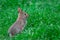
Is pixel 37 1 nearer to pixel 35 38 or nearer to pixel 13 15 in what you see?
pixel 13 15

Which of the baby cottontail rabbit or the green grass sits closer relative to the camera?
the green grass

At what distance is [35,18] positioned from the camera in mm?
9234

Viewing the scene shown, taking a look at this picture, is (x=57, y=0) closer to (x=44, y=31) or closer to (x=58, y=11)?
(x=58, y=11)

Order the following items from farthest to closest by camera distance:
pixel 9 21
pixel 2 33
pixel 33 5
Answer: pixel 33 5 < pixel 9 21 < pixel 2 33

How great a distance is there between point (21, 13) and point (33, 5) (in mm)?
1563

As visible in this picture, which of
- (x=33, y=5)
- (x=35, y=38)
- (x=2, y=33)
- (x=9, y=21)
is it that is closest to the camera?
(x=35, y=38)

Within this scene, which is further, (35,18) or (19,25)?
(35,18)

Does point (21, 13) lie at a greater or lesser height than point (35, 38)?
greater

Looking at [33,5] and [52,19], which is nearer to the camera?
[52,19]

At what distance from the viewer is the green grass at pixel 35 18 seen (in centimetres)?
819

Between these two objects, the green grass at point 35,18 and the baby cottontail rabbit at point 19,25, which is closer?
the green grass at point 35,18

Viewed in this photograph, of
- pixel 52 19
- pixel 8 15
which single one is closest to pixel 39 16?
pixel 52 19

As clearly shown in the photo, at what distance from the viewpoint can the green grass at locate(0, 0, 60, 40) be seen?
8.19 m

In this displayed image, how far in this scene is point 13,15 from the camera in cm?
976
